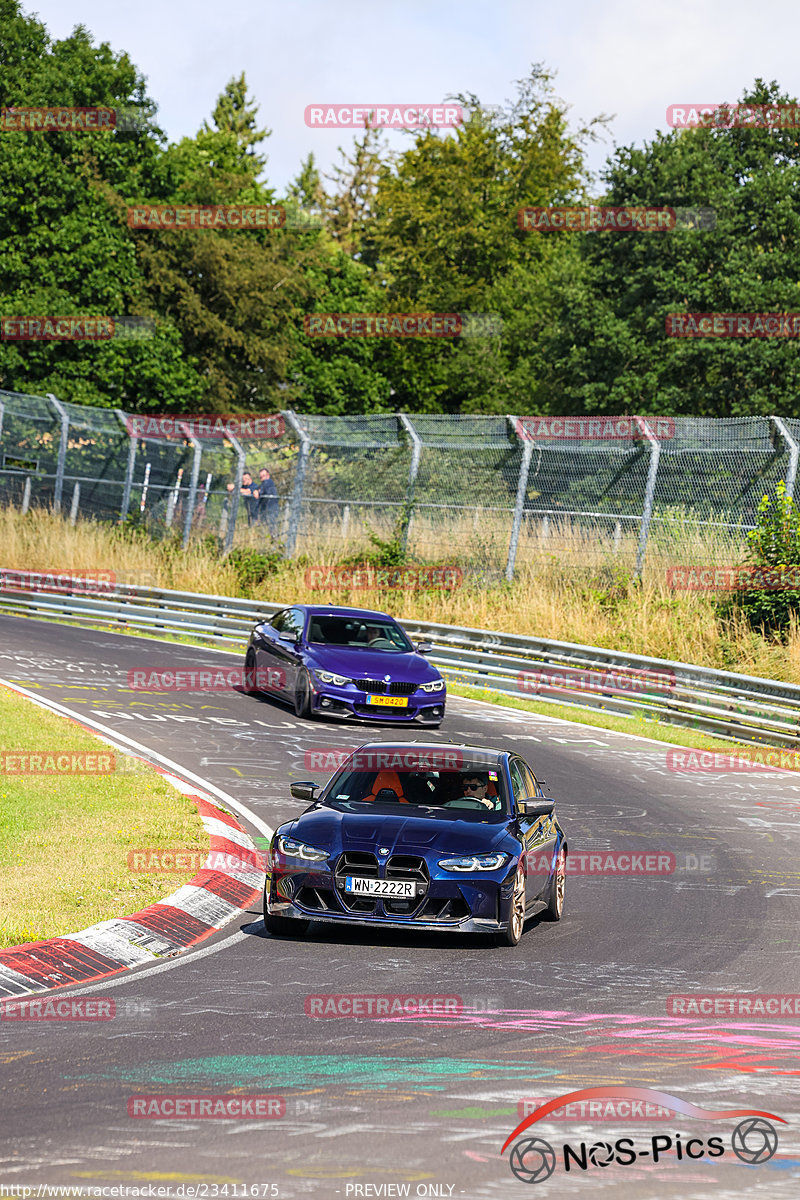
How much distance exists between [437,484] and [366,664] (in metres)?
11.5

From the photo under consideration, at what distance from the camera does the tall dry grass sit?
2384 cm

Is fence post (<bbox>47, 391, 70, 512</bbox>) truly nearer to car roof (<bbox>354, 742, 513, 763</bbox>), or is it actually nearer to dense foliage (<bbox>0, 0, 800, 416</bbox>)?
dense foliage (<bbox>0, 0, 800, 416</bbox>)

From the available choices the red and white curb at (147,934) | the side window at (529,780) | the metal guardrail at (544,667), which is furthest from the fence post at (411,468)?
the side window at (529,780)

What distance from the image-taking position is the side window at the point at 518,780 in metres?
10.8

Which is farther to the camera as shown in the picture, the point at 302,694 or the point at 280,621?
the point at 280,621

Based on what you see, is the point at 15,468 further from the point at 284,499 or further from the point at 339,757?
the point at 339,757

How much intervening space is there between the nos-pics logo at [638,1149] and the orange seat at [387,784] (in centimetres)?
482

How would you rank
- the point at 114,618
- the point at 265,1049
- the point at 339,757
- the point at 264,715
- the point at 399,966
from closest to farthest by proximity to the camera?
the point at 265,1049, the point at 399,966, the point at 339,757, the point at 264,715, the point at 114,618

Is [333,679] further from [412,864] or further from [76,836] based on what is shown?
[412,864]

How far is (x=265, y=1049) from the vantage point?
21.8ft

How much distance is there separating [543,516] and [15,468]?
16088 millimetres

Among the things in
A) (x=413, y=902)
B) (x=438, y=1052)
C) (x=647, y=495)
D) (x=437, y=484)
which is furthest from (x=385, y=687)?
(x=438, y=1052)

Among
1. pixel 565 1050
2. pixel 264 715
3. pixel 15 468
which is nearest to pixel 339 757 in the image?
pixel 264 715

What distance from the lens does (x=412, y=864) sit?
30.6 ft
